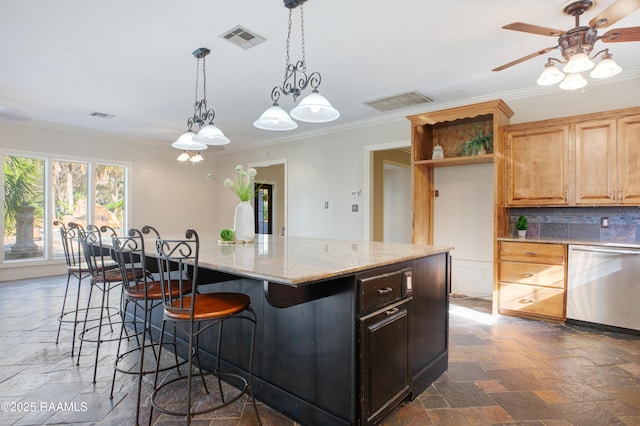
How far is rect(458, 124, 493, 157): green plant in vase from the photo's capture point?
414cm

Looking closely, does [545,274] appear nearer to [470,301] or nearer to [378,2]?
[470,301]

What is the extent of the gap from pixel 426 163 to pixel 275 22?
8.39 feet

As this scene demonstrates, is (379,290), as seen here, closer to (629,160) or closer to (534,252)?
(534,252)

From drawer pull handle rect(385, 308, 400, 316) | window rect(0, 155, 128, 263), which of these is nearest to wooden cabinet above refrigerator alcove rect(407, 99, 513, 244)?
drawer pull handle rect(385, 308, 400, 316)

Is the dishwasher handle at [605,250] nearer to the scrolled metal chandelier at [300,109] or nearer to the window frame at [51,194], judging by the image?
the scrolled metal chandelier at [300,109]

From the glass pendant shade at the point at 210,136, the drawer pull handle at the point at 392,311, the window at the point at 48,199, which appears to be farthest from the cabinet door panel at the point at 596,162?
the window at the point at 48,199

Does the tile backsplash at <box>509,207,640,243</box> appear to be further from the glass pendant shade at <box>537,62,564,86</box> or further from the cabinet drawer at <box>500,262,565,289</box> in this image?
the glass pendant shade at <box>537,62,564,86</box>

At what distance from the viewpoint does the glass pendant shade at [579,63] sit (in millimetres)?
2158

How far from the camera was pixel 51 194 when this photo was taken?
5.82 m

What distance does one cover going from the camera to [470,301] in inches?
171

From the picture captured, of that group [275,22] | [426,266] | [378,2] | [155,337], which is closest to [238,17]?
[275,22]

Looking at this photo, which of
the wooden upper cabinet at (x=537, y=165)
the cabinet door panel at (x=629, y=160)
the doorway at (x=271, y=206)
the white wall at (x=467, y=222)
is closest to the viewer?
the cabinet door panel at (x=629, y=160)

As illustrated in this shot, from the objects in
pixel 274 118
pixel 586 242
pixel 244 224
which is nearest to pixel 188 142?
pixel 244 224

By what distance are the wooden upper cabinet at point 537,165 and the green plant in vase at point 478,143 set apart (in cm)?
35
